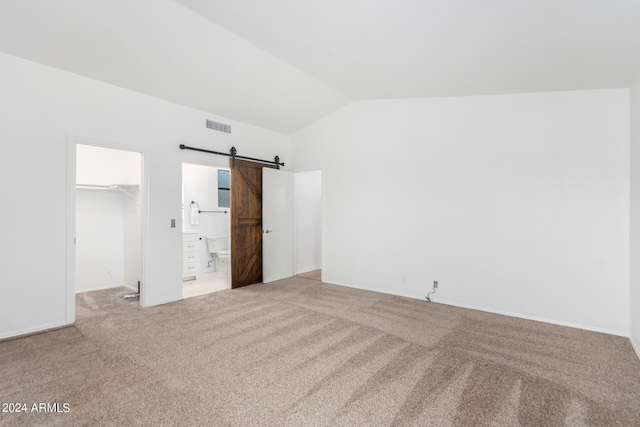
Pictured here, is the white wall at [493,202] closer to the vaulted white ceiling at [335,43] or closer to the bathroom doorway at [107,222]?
the vaulted white ceiling at [335,43]

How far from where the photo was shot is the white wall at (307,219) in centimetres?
621

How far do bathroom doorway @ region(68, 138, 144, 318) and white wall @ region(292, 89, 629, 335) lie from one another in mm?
3369

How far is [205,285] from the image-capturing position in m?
5.31

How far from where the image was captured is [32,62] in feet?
10.4

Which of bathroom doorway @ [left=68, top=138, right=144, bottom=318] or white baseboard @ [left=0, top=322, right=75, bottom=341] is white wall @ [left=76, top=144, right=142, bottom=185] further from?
white baseboard @ [left=0, top=322, right=75, bottom=341]

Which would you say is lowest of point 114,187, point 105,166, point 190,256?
point 190,256

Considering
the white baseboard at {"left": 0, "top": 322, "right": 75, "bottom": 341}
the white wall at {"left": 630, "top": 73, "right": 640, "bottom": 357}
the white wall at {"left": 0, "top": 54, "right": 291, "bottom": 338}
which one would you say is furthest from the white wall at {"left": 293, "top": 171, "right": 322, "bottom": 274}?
the white wall at {"left": 630, "top": 73, "right": 640, "bottom": 357}

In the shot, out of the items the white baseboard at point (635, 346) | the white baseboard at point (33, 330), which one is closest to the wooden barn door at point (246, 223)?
the white baseboard at point (33, 330)

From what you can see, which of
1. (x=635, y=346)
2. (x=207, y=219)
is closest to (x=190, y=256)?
(x=207, y=219)

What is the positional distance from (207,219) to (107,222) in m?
1.79

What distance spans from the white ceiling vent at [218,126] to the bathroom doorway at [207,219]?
107 centimetres

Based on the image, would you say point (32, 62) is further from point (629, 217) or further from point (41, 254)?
point (629, 217)

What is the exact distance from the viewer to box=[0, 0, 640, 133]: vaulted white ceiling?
92.7 inches

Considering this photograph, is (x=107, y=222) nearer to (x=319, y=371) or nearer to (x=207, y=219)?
(x=207, y=219)
